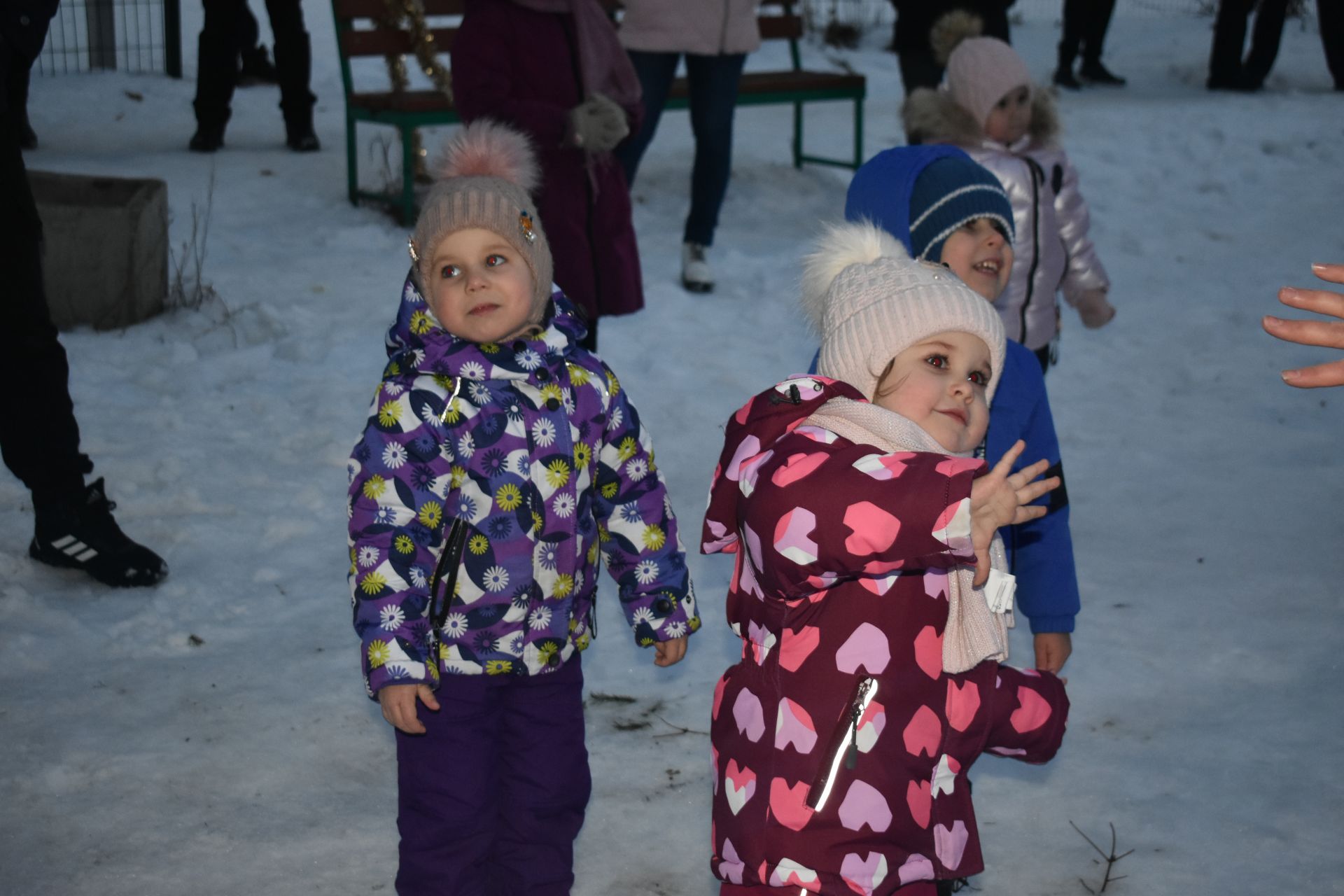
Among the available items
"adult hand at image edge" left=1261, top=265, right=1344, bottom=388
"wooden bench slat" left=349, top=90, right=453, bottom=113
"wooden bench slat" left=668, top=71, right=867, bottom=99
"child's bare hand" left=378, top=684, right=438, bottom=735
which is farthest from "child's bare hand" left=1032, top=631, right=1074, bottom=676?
"wooden bench slat" left=668, top=71, right=867, bottom=99

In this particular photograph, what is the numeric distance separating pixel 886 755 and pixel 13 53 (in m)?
3.12

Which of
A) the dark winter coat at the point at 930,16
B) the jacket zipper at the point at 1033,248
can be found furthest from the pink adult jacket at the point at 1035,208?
the dark winter coat at the point at 930,16

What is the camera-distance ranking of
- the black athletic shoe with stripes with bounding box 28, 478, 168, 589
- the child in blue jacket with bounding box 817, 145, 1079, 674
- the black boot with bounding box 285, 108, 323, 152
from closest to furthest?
the child in blue jacket with bounding box 817, 145, 1079, 674 → the black athletic shoe with stripes with bounding box 28, 478, 168, 589 → the black boot with bounding box 285, 108, 323, 152

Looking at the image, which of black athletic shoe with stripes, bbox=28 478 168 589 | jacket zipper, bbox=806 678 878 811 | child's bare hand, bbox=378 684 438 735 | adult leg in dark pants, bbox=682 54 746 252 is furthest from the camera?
adult leg in dark pants, bbox=682 54 746 252

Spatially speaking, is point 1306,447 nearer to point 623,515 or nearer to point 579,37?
point 579,37

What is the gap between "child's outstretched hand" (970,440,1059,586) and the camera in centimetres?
178

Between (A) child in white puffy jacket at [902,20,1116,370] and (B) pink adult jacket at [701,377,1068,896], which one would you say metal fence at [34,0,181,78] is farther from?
(B) pink adult jacket at [701,377,1068,896]

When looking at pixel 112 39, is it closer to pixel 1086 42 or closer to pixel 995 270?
pixel 1086 42

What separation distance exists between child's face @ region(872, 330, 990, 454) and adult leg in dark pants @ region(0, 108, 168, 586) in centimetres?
255

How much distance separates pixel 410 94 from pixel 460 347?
5775 mm

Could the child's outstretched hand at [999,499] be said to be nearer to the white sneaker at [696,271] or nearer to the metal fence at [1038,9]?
the white sneaker at [696,271]

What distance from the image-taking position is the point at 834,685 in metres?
1.98

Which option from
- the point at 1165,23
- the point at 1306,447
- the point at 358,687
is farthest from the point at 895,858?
the point at 1165,23

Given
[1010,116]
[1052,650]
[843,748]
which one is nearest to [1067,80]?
[1010,116]
